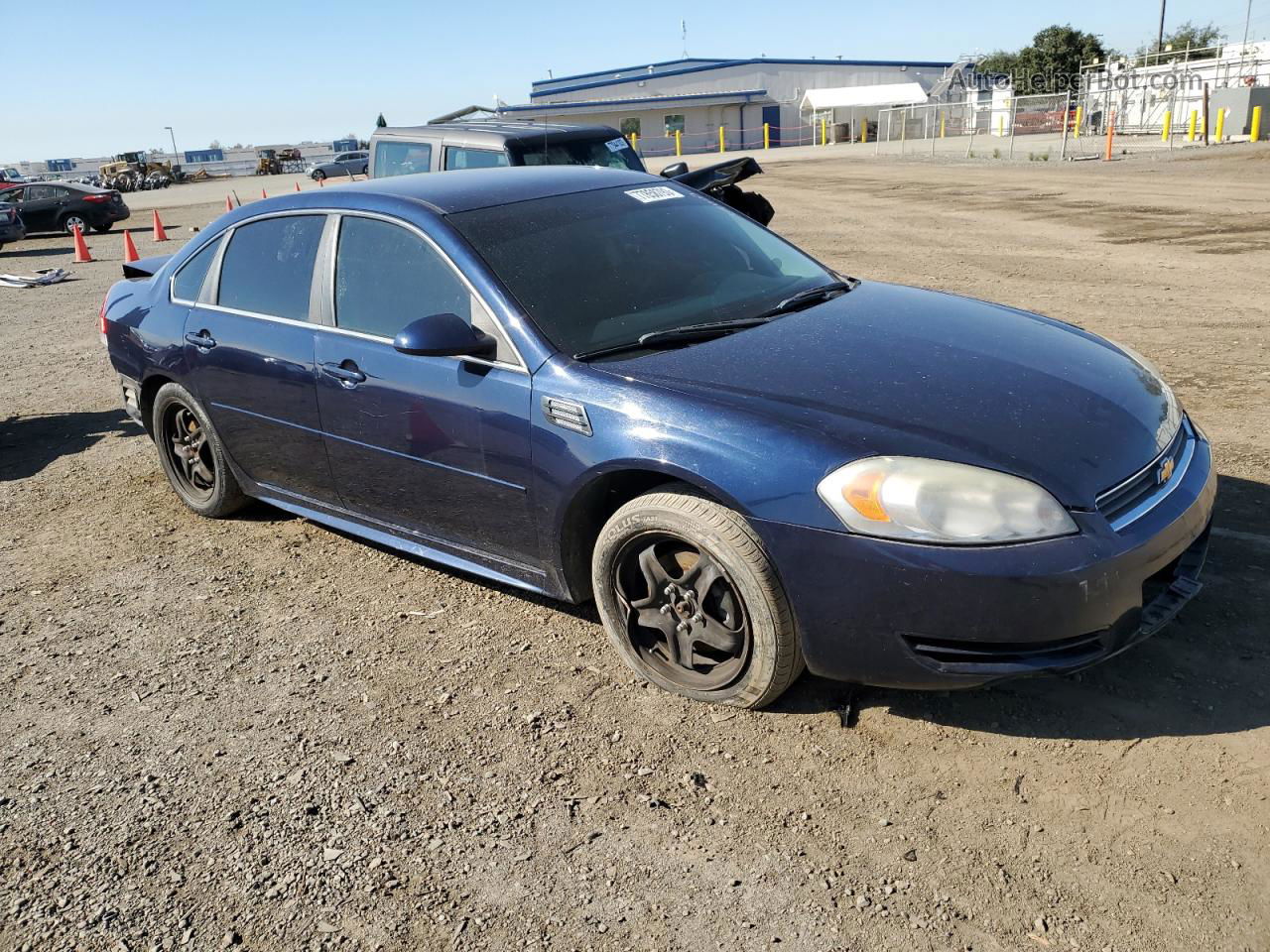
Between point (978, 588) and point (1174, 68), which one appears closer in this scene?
point (978, 588)

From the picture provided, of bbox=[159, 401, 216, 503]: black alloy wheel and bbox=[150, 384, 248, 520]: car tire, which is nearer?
bbox=[150, 384, 248, 520]: car tire

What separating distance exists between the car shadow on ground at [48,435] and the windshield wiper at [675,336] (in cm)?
467

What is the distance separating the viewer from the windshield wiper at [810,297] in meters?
4.00

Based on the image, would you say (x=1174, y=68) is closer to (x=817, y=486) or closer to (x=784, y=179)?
(x=784, y=179)

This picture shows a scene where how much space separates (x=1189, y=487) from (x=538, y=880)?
7.36 feet

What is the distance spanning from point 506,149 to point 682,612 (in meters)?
6.81

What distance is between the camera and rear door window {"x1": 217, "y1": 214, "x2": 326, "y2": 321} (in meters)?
4.44

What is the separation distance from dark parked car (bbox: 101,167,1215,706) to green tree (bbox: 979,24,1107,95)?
82.5 metres

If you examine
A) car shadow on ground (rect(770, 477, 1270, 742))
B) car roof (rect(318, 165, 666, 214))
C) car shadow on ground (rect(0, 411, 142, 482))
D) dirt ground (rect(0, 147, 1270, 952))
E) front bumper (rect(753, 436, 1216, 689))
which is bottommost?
car shadow on ground (rect(0, 411, 142, 482))

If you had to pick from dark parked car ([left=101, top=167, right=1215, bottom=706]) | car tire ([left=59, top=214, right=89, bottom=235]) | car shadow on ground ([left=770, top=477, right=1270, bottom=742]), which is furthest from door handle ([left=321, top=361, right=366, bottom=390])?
car tire ([left=59, top=214, right=89, bottom=235])

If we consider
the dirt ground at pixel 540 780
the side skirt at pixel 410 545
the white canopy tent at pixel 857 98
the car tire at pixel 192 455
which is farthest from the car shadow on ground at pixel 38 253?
the white canopy tent at pixel 857 98

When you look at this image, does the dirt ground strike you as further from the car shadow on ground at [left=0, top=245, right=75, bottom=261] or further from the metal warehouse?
the metal warehouse

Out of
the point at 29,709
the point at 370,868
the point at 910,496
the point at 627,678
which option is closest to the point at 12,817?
the point at 29,709

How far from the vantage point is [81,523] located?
220 inches
